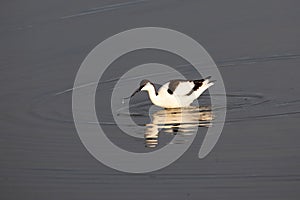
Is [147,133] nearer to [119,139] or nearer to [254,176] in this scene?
[119,139]

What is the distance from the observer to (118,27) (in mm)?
17828

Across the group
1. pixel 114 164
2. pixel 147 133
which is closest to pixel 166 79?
pixel 147 133

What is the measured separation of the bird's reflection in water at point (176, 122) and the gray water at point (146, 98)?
0.58ft

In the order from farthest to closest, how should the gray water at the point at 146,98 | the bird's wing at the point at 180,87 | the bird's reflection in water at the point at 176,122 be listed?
1. the bird's wing at the point at 180,87
2. the bird's reflection in water at the point at 176,122
3. the gray water at the point at 146,98

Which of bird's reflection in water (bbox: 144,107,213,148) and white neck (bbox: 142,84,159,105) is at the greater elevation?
white neck (bbox: 142,84,159,105)

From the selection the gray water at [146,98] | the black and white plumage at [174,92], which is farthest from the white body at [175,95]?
the gray water at [146,98]

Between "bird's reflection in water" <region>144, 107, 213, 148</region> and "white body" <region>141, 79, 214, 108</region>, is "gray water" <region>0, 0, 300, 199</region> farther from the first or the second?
"white body" <region>141, 79, 214, 108</region>

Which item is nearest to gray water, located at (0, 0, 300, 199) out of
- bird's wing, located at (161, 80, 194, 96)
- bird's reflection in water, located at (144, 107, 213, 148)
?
bird's reflection in water, located at (144, 107, 213, 148)

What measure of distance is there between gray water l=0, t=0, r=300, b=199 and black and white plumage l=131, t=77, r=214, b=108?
401 millimetres

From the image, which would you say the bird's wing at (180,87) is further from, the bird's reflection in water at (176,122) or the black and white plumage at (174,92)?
the bird's reflection in water at (176,122)

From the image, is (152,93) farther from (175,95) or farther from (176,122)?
(176,122)

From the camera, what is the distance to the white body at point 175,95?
14.5 m

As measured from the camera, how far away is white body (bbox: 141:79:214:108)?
14484 millimetres

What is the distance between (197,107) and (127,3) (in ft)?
Result: 18.9
